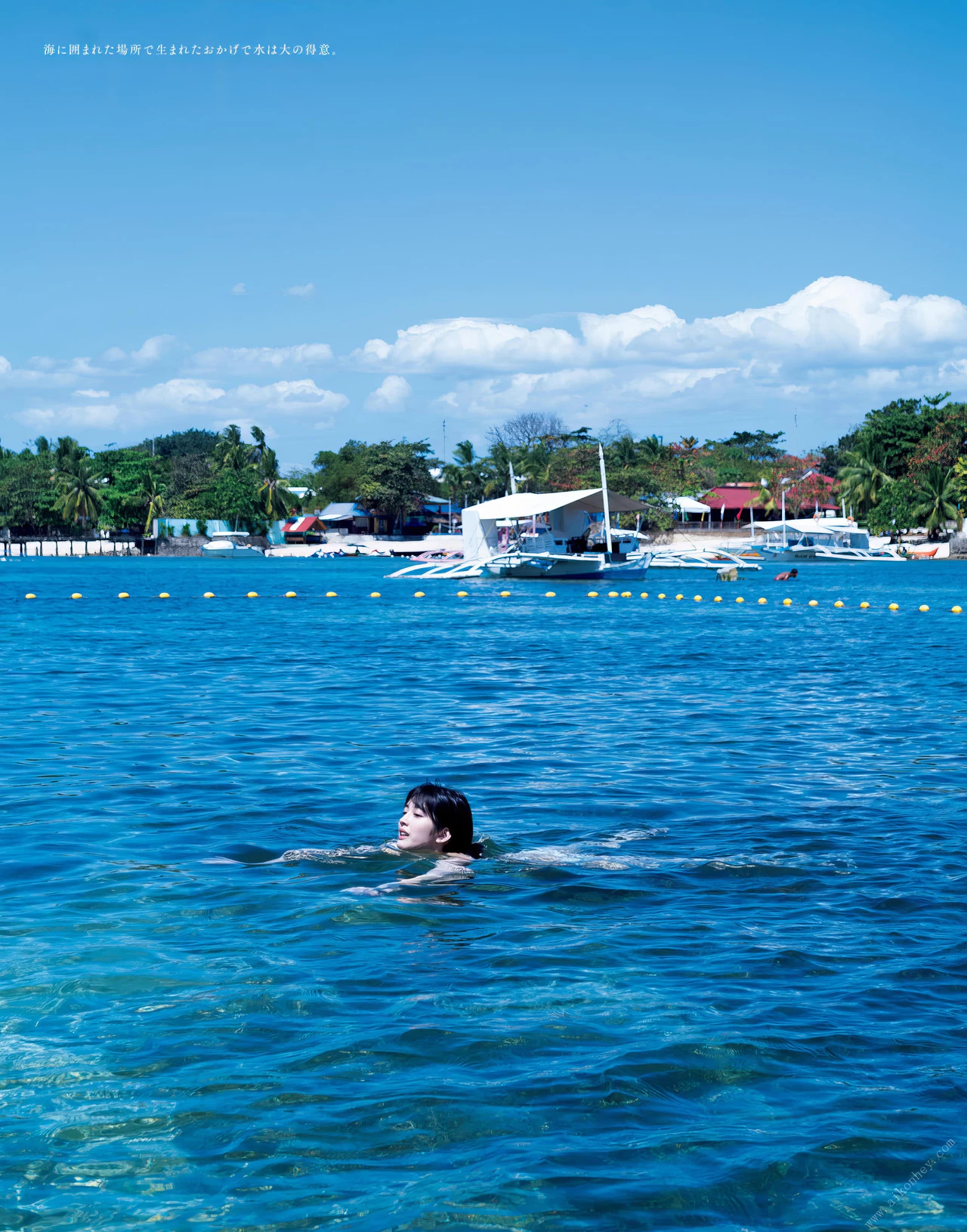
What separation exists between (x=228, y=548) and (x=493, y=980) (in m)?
126

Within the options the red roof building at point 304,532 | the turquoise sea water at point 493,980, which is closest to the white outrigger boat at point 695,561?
the red roof building at point 304,532

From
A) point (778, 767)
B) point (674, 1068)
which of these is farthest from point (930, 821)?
point (674, 1068)

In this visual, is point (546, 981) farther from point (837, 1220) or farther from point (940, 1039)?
point (837, 1220)

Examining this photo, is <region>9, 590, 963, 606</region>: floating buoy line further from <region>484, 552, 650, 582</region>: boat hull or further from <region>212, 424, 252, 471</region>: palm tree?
<region>212, 424, 252, 471</region>: palm tree

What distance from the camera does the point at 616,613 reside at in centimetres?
4147

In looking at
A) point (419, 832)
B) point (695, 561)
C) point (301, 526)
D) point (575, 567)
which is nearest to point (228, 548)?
point (301, 526)

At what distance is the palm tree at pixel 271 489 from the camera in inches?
5246

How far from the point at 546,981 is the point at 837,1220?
→ 2319mm

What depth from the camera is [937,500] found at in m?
104

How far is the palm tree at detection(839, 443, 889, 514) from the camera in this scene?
112000 mm

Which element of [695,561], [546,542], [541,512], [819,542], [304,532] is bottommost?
[695,561]

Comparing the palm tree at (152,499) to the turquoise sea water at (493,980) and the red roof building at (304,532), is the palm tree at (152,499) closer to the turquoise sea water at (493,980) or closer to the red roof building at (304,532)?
the red roof building at (304,532)

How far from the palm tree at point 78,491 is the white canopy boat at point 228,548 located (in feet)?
41.2

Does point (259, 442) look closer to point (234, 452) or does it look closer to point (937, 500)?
point (234, 452)
